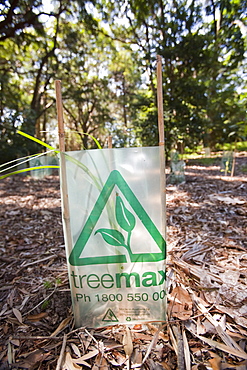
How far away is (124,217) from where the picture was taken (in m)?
1.00

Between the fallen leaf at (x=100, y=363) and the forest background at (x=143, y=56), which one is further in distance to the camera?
the forest background at (x=143, y=56)

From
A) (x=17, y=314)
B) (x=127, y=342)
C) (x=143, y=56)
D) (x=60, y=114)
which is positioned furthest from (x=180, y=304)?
(x=143, y=56)

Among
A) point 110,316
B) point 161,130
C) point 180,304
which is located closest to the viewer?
point 161,130

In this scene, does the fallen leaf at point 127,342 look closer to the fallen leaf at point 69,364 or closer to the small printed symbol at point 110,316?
the small printed symbol at point 110,316

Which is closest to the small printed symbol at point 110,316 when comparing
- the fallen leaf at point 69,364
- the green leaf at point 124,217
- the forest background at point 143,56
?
the fallen leaf at point 69,364

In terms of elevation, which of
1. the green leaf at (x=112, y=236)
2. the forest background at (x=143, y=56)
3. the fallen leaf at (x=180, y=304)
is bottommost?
the fallen leaf at (x=180, y=304)

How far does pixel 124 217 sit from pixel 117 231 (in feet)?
0.25

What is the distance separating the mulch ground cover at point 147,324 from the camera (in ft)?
3.13

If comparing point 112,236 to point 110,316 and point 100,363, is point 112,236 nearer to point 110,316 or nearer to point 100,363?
point 110,316

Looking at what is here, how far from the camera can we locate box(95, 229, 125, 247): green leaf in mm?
1006

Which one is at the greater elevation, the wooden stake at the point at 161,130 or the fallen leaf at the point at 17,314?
the wooden stake at the point at 161,130

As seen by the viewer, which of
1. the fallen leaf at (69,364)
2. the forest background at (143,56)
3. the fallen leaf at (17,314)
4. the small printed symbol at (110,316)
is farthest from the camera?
the forest background at (143,56)

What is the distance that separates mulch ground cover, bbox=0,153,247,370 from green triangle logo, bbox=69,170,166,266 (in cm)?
40

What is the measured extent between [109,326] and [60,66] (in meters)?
12.9
